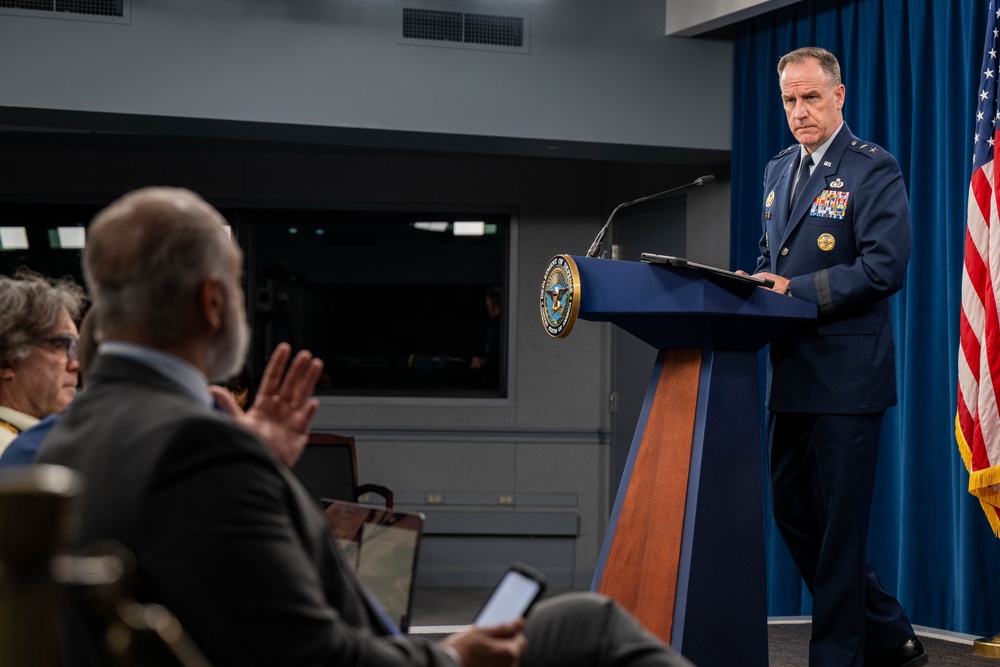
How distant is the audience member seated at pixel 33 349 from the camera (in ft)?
7.15

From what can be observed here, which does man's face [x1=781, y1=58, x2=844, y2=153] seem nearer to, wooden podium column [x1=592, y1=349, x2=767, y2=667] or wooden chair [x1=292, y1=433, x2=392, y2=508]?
wooden podium column [x1=592, y1=349, x2=767, y2=667]

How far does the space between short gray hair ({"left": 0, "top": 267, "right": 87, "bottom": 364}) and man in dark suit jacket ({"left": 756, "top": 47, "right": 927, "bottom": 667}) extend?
166cm

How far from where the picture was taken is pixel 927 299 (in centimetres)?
416

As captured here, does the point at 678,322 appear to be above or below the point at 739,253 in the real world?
below

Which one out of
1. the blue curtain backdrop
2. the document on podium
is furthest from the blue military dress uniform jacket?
the blue curtain backdrop

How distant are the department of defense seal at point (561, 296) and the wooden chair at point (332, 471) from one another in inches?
97.8

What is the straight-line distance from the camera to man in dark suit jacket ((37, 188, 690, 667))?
102 centimetres

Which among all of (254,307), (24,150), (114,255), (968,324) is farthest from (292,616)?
(24,150)

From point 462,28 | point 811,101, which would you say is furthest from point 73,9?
point 811,101

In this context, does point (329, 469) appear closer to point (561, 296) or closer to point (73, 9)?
point (73, 9)

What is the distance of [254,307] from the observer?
6.73 m

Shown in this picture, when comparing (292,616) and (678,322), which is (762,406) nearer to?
(678,322)

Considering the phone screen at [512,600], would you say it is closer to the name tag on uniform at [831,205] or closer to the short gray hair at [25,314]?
the short gray hair at [25,314]

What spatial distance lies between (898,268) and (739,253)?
236 cm
